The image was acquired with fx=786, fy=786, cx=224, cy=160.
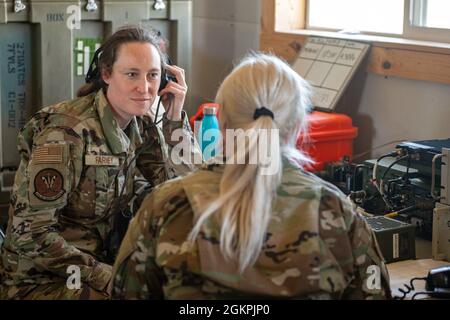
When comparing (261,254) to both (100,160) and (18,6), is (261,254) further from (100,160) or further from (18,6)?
(18,6)

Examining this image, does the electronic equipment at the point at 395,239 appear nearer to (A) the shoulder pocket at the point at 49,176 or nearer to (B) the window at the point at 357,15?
(A) the shoulder pocket at the point at 49,176

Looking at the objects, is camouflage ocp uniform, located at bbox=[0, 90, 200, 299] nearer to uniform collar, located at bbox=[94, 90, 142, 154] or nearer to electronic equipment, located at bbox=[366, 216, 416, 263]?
uniform collar, located at bbox=[94, 90, 142, 154]

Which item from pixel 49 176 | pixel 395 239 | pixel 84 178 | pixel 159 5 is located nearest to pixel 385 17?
pixel 159 5

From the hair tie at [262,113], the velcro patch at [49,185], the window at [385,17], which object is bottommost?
the velcro patch at [49,185]

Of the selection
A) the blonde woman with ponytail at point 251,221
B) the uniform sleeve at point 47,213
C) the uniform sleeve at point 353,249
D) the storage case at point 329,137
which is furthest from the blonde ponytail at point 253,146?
the storage case at point 329,137

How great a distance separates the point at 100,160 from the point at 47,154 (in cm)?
17

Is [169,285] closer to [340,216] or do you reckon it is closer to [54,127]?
[340,216]

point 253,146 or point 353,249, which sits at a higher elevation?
point 253,146

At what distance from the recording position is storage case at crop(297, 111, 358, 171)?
10.9 feet

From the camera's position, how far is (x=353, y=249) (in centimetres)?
176

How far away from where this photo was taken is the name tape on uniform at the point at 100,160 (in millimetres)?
2367

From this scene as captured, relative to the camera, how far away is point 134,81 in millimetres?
2465
